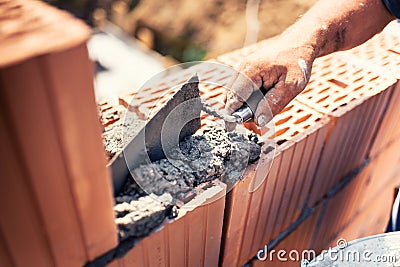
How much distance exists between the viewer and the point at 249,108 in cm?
171

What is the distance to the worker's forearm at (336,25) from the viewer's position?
1985 millimetres

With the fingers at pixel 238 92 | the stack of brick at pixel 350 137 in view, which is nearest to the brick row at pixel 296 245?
the stack of brick at pixel 350 137

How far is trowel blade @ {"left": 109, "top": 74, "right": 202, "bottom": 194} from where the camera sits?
1.34 metres

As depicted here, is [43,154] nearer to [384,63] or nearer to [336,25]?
[336,25]

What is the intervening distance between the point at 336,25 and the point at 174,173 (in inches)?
50.9

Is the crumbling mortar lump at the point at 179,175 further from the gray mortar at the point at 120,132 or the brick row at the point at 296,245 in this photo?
the brick row at the point at 296,245

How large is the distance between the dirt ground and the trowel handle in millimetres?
5407

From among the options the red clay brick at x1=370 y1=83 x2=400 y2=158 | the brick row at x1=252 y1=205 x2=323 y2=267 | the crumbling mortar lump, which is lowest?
the brick row at x1=252 y1=205 x2=323 y2=267

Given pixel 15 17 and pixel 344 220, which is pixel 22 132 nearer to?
pixel 15 17

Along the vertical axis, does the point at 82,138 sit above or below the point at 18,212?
above

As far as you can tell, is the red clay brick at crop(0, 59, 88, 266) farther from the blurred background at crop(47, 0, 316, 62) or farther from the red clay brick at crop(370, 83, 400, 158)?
the blurred background at crop(47, 0, 316, 62)

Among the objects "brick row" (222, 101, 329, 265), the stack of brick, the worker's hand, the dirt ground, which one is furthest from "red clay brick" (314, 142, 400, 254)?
the dirt ground

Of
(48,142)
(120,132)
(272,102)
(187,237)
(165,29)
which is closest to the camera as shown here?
(48,142)

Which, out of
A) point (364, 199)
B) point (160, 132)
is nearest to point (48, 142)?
point (160, 132)
